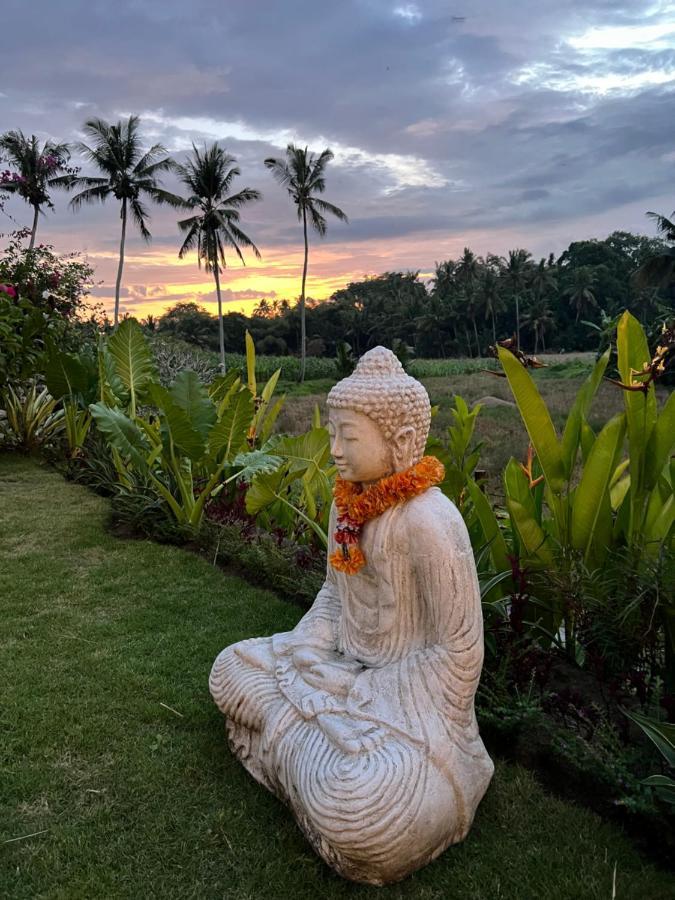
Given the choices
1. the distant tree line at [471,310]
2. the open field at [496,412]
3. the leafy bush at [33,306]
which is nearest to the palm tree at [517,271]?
the distant tree line at [471,310]

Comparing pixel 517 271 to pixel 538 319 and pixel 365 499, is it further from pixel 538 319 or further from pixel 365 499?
pixel 365 499

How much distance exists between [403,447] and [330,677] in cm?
83

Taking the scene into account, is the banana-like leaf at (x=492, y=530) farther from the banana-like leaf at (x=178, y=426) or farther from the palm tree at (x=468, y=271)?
the palm tree at (x=468, y=271)

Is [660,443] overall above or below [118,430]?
above

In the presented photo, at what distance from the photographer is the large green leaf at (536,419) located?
2650mm

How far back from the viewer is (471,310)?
39969 millimetres

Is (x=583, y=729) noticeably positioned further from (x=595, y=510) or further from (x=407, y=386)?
(x=407, y=386)

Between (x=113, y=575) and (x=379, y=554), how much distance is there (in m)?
3.04

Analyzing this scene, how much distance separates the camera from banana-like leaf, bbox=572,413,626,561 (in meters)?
2.57

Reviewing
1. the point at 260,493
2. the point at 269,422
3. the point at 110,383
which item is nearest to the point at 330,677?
the point at 260,493

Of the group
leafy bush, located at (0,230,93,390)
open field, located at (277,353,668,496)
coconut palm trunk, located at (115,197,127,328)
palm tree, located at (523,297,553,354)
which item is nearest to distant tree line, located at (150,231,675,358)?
palm tree, located at (523,297,553,354)

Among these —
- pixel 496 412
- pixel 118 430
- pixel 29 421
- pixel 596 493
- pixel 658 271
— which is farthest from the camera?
pixel 658 271

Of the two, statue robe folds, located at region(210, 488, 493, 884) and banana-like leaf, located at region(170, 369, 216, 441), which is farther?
banana-like leaf, located at region(170, 369, 216, 441)

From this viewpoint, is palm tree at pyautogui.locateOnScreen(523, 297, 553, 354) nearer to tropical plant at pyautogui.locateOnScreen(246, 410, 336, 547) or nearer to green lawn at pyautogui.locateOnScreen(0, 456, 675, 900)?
tropical plant at pyautogui.locateOnScreen(246, 410, 336, 547)
